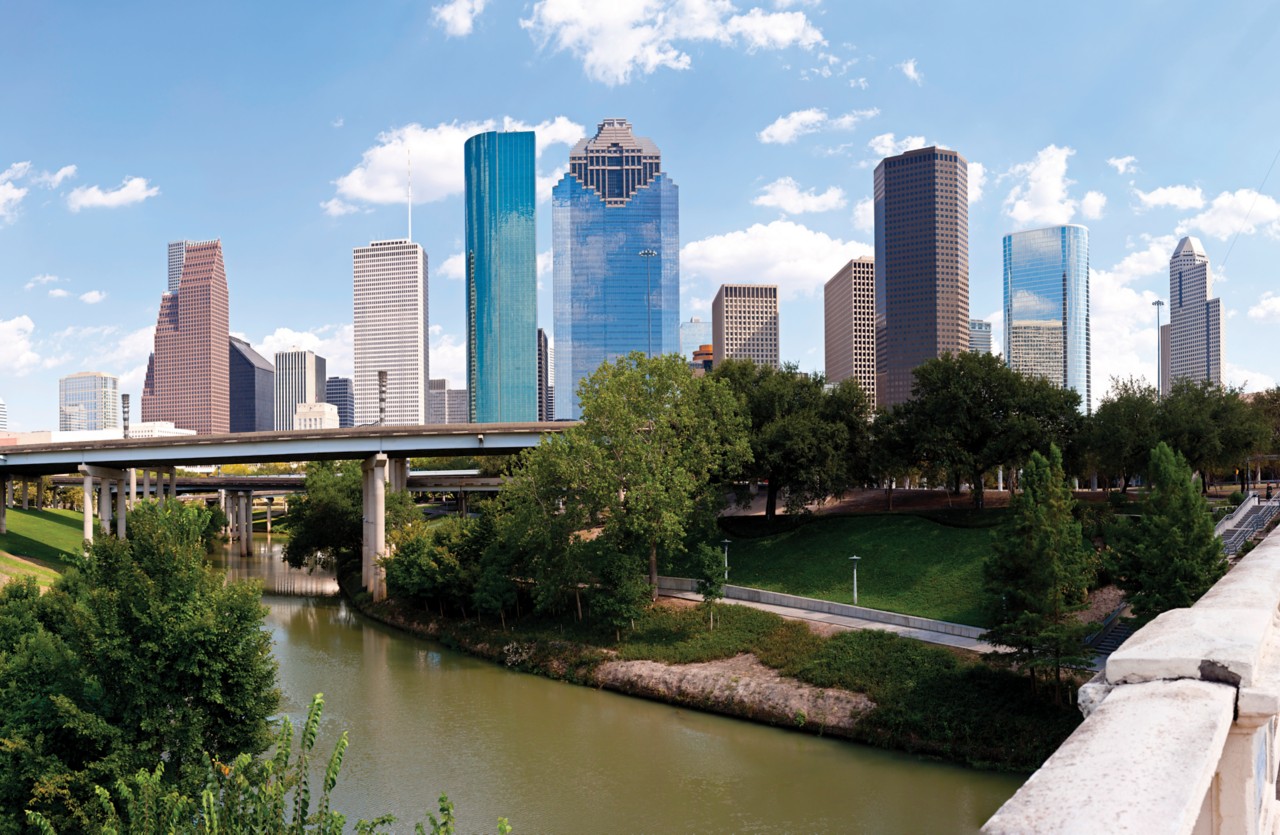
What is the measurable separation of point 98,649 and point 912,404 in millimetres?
42213

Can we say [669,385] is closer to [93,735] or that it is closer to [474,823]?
[474,823]

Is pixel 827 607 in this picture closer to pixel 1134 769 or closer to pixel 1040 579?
pixel 1040 579

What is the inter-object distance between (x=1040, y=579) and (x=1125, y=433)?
1973 cm

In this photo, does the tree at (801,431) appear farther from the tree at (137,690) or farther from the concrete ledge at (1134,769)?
the concrete ledge at (1134,769)

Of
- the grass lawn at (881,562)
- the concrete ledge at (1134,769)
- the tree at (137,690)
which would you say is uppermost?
the concrete ledge at (1134,769)

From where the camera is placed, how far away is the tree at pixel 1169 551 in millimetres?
24578

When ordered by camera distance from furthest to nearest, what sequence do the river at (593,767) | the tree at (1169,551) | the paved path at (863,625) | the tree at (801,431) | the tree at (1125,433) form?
the tree at (801,431) < the tree at (1125,433) < the paved path at (863,625) < the tree at (1169,551) < the river at (593,767)

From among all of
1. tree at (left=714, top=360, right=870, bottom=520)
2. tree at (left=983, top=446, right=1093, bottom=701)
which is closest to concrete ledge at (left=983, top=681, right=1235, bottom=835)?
tree at (left=983, top=446, right=1093, bottom=701)

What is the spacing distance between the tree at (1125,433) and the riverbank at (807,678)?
740 inches

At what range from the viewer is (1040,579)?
2575 centimetres

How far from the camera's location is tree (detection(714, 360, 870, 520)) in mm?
46188

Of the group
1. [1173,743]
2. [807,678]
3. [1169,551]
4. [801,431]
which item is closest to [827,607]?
[807,678]

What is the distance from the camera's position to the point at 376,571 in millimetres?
51750

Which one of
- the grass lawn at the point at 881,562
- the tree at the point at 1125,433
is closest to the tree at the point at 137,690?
the grass lawn at the point at 881,562
